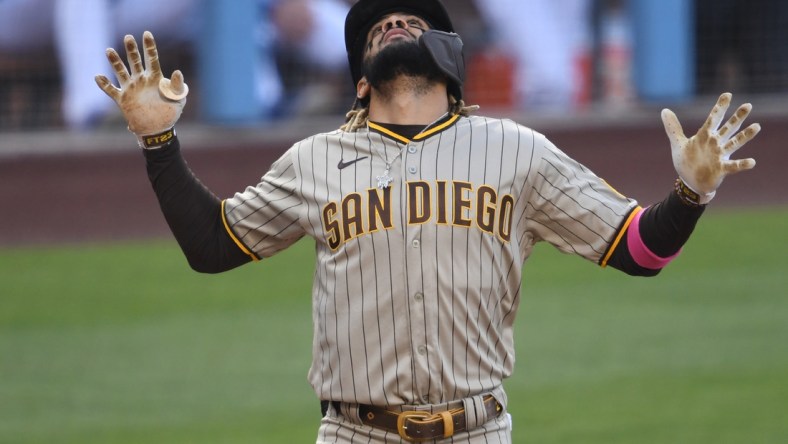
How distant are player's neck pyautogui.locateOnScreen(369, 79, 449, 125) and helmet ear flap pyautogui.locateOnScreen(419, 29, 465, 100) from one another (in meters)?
0.07

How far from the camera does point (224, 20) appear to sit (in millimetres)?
12242

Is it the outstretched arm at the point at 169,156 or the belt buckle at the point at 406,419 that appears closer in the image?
the belt buckle at the point at 406,419

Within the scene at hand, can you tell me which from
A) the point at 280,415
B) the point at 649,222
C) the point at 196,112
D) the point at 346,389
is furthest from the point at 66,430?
the point at 196,112

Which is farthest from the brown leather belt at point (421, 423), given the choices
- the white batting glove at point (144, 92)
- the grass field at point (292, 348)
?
the grass field at point (292, 348)

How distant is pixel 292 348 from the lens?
27.3 ft

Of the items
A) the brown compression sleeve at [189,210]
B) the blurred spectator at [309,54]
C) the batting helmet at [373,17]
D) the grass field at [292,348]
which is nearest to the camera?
the brown compression sleeve at [189,210]

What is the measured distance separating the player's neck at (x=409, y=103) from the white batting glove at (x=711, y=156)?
685 mm

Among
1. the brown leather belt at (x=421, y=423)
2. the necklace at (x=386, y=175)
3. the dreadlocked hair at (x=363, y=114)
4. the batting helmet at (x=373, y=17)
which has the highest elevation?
the batting helmet at (x=373, y=17)

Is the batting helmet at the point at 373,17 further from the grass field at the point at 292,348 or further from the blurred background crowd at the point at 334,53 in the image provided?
the blurred background crowd at the point at 334,53

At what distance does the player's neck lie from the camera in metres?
3.58

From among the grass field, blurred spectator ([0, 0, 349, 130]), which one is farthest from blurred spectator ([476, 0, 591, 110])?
the grass field

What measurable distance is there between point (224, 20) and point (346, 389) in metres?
9.20

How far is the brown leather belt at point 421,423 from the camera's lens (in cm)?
338

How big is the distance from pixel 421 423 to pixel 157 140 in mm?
1049
